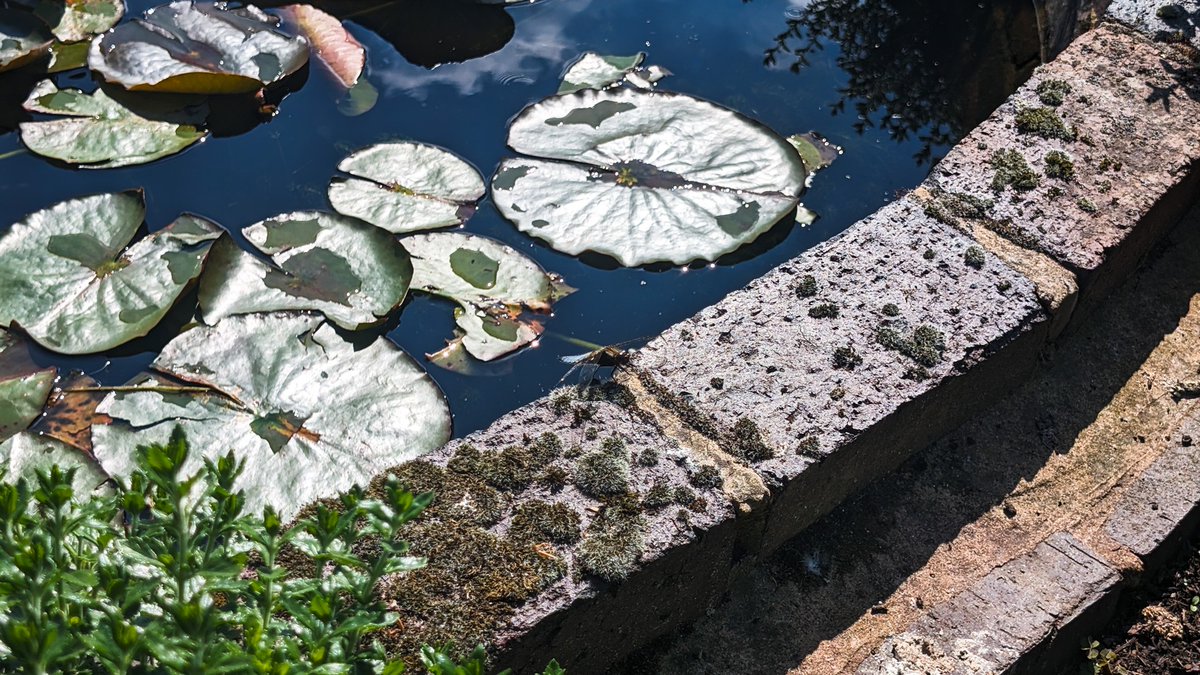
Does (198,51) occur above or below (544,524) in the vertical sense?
below

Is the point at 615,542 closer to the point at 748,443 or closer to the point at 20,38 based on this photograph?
the point at 748,443

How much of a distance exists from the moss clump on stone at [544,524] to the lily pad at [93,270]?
1.30 m

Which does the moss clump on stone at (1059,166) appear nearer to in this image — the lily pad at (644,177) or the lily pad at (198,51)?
the lily pad at (644,177)

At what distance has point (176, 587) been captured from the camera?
4.48ft

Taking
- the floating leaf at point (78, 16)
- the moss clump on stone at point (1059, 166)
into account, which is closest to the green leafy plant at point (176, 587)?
the moss clump on stone at point (1059, 166)

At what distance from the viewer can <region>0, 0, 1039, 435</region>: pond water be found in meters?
2.98

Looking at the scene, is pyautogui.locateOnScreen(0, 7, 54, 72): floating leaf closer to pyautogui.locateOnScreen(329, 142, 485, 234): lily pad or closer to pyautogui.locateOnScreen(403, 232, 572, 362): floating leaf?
pyautogui.locateOnScreen(329, 142, 485, 234): lily pad

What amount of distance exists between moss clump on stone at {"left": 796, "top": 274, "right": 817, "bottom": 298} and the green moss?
82cm

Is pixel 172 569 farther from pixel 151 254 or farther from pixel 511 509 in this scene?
pixel 151 254

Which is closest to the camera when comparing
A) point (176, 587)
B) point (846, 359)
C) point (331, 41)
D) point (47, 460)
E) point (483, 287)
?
point (176, 587)

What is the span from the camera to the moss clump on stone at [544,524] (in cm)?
199

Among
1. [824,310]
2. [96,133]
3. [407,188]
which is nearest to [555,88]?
[407,188]

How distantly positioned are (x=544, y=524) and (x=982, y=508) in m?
1.04

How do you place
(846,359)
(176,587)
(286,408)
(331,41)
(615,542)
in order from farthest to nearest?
1. (331,41)
2. (286,408)
3. (846,359)
4. (615,542)
5. (176,587)
